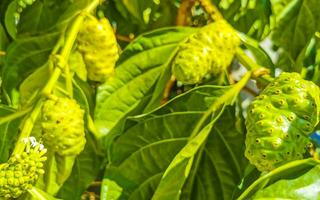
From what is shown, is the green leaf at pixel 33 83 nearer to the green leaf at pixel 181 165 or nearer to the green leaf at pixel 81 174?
the green leaf at pixel 81 174

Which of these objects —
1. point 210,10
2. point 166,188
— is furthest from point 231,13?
point 166,188

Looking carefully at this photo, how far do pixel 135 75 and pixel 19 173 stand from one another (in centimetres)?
23

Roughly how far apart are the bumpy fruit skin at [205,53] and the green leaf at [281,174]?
0.57 ft

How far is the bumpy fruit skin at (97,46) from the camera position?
0.98m

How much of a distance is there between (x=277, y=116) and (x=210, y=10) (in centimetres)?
26

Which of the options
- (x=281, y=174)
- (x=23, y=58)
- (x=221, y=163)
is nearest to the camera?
(x=281, y=174)

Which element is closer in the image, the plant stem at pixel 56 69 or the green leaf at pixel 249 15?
the plant stem at pixel 56 69

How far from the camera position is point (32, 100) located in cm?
98

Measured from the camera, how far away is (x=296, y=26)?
107 centimetres

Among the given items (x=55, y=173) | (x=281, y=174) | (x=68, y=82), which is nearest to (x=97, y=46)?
(x=68, y=82)

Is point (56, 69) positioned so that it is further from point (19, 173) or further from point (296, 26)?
point (296, 26)

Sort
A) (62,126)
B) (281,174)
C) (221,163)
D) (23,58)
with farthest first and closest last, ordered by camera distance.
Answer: (23,58)
(221,163)
(62,126)
(281,174)

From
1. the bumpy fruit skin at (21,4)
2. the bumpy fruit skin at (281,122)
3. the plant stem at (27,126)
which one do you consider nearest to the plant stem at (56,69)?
the plant stem at (27,126)

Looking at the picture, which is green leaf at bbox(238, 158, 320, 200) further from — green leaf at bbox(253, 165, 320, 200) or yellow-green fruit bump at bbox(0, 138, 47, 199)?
yellow-green fruit bump at bbox(0, 138, 47, 199)
